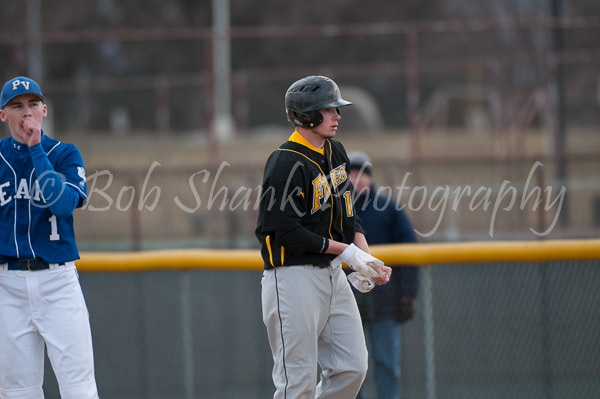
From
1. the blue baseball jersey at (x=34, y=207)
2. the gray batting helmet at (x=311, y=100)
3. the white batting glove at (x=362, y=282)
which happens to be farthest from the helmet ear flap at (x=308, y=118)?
the blue baseball jersey at (x=34, y=207)

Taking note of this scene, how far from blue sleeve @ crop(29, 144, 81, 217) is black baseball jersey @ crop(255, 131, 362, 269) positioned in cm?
102

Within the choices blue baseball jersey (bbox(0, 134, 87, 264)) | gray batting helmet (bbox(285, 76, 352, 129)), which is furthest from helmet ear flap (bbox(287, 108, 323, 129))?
blue baseball jersey (bbox(0, 134, 87, 264))

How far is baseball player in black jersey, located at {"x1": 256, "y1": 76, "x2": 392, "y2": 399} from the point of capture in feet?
13.0

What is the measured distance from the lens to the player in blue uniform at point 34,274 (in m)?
3.88

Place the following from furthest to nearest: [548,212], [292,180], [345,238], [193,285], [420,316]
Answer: [548,212]
[193,285]
[420,316]
[345,238]
[292,180]

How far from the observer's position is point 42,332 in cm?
→ 390

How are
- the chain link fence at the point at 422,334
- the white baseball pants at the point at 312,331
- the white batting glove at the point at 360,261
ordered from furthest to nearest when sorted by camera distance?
the chain link fence at the point at 422,334 → the white baseball pants at the point at 312,331 → the white batting glove at the point at 360,261

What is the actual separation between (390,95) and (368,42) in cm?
551

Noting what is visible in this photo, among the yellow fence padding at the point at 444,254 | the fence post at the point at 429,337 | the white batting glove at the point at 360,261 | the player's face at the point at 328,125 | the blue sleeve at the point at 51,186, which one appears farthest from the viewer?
the fence post at the point at 429,337

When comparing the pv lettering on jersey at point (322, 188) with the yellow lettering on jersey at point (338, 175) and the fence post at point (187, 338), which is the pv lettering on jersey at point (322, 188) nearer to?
the yellow lettering on jersey at point (338, 175)

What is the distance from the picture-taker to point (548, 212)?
12445 millimetres

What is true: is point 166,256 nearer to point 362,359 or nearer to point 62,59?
point 362,359

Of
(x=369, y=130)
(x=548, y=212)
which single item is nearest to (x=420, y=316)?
(x=548, y=212)

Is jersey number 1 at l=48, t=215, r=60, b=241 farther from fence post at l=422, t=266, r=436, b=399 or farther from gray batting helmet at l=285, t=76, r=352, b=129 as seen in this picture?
fence post at l=422, t=266, r=436, b=399
